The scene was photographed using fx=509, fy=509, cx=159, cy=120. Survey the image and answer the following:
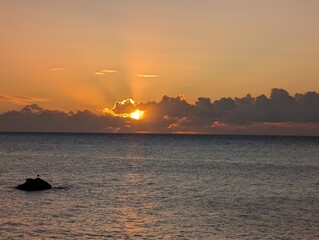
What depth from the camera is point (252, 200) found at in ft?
226

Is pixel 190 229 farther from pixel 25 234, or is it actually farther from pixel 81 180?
pixel 81 180

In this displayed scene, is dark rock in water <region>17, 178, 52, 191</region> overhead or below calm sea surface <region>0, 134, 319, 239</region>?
overhead

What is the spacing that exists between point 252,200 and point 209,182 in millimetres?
22669

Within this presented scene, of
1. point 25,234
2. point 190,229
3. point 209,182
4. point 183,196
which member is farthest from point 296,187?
point 25,234

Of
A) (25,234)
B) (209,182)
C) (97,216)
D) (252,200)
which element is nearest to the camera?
(25,234)

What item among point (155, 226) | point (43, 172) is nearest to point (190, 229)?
point (155, 226)

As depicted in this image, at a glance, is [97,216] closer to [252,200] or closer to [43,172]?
[252,200]

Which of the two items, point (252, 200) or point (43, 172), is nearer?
point (252, 200)

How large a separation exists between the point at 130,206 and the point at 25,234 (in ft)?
61.5

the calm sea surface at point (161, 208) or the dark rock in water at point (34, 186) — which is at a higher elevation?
the dark rock in water at point (34, 186)

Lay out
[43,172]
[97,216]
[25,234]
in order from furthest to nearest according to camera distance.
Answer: [43,172]
[97,216]
[25,234]

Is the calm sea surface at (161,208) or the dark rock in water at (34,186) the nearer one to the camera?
the calm sea surface at (161,208)

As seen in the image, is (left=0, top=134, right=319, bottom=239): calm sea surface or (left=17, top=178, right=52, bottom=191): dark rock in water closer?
(left=0, top=134, right=319, bottom=239): calm sea surface

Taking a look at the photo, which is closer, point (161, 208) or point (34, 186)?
point (161, 208)
